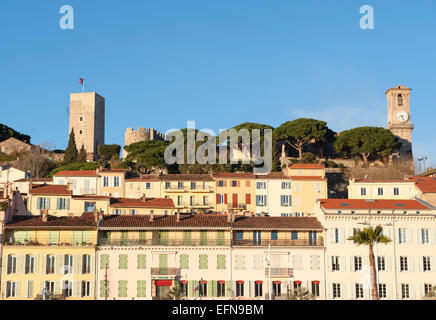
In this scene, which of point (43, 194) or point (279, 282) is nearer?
point (279, 282)

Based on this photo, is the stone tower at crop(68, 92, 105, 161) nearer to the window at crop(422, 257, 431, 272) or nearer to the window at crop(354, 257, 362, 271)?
the window at crop(354, 257, 362, 271)

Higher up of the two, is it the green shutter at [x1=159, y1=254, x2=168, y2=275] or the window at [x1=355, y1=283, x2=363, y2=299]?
the green shutter at [x1=159, y1=254, x2=168, y2=275]

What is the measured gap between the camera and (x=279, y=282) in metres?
45.0

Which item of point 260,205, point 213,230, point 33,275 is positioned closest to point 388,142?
point 260,205

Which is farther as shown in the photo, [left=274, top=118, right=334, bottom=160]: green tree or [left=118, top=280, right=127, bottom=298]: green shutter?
[left=274, top=118, right=334, bottom=160]: green tree

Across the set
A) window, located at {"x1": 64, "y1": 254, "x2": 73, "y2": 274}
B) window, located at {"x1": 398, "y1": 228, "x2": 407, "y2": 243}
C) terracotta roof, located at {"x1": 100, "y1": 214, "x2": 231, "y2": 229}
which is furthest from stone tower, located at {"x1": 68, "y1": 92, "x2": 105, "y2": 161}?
window, located at {"x1": 398, "y1": 228, "x2": 407, "y2": 243}

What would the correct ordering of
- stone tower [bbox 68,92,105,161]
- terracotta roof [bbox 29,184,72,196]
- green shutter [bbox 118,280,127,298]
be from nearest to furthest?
1. green shutter [bbox 118,280,127,298]
2. terracotta roof [bbox 29,184,72,196]
3. stone tower [bbox 68,92,105,161]

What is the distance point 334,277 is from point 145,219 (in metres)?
15.0

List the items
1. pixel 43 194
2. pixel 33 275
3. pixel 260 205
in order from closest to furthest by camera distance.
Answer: pixel 33 275 < pixel 43 194 < pixel 260 205

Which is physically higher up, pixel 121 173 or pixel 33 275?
pixel 121 173

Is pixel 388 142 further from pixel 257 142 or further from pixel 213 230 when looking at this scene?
pixel 213 230

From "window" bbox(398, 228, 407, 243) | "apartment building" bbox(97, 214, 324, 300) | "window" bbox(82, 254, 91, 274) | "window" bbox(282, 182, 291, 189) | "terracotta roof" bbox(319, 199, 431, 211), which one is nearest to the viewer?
"window" bbox(82, 254, 91, 274)

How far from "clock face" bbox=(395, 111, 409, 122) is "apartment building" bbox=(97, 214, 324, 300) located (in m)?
82.6

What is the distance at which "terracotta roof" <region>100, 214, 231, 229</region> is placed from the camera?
45.5 m
